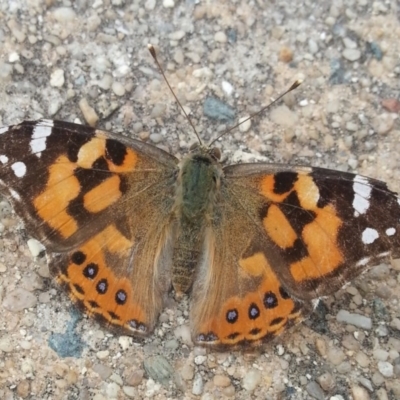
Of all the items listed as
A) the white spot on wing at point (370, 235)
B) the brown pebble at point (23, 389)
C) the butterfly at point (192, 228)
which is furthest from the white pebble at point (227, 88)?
the brown pebble at point (23, 389)

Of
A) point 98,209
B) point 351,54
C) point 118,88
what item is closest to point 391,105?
point 351,54

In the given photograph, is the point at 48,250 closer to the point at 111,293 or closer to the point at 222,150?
the point at 111,293

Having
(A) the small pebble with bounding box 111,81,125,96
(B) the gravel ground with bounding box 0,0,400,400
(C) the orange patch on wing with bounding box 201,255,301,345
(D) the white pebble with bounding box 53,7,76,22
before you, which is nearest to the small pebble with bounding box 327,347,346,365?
(B) the gravel ground with bounding box 0,0,400,400

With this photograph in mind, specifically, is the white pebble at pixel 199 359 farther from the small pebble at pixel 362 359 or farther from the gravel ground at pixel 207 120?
the small pebble at pixel 362 359

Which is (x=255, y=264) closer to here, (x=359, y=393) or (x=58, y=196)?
(x=359, y=393)

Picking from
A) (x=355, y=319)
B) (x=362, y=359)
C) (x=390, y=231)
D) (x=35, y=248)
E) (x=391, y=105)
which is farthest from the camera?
(x=391, y=105)

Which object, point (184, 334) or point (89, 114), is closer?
point (184, 334)

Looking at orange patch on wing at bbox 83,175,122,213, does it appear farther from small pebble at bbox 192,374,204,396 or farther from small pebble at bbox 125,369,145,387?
small pebble at bbox 192,374,204,396
